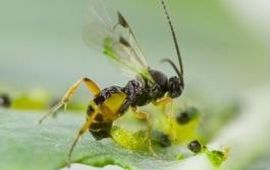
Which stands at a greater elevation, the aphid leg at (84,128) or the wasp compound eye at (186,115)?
the wasp compound eye at (186,115)

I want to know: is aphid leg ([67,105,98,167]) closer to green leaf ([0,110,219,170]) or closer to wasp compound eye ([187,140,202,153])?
green leaf ([0,110,219,170])

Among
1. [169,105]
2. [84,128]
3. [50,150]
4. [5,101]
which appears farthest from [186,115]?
[50,150]

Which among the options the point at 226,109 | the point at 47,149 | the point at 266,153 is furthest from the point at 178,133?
the point at 47,149

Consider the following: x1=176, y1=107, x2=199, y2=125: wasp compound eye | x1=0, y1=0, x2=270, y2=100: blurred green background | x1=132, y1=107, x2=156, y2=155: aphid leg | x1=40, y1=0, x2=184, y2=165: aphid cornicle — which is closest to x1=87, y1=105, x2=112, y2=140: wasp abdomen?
x1=40, y1=0, x2=184, y2=165: aphid cornicle

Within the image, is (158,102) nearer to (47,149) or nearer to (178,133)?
(178,133)

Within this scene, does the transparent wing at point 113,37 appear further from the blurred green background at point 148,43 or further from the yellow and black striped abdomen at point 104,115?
Answer: the blurred green background at point 148,43

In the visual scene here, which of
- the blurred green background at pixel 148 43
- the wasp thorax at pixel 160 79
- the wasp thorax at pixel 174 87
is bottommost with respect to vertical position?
the wasp thorax at pixel 160 79

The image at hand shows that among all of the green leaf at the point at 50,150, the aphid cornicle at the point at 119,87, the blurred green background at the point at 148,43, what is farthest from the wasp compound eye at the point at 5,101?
the blurred green background at the point at 148,43
